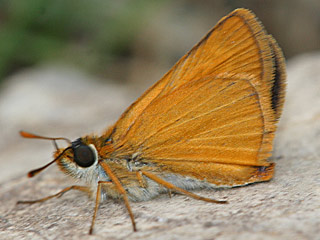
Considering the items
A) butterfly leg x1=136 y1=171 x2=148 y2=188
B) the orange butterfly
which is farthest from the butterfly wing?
butterfly leg x1=136 y1=171 x2=148 y2=188

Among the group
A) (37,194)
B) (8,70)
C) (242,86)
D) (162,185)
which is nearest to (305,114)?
(242,86)

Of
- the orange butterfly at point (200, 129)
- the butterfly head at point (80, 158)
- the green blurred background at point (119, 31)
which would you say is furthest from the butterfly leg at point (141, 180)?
the green blurred background at point (119, 31)

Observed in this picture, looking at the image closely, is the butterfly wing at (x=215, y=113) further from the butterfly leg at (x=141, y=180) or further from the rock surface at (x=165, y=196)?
the rock surface at (x=165, y=196)

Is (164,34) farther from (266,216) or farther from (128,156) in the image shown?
(266,216)

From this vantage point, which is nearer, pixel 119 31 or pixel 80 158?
pixel 80 158

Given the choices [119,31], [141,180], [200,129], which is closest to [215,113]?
[200,129]

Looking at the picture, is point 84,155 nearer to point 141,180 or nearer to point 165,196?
point 141,180

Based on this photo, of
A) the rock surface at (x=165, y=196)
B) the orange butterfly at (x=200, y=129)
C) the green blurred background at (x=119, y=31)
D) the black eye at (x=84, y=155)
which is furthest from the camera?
the green blurred background at (x=119, y=31)
